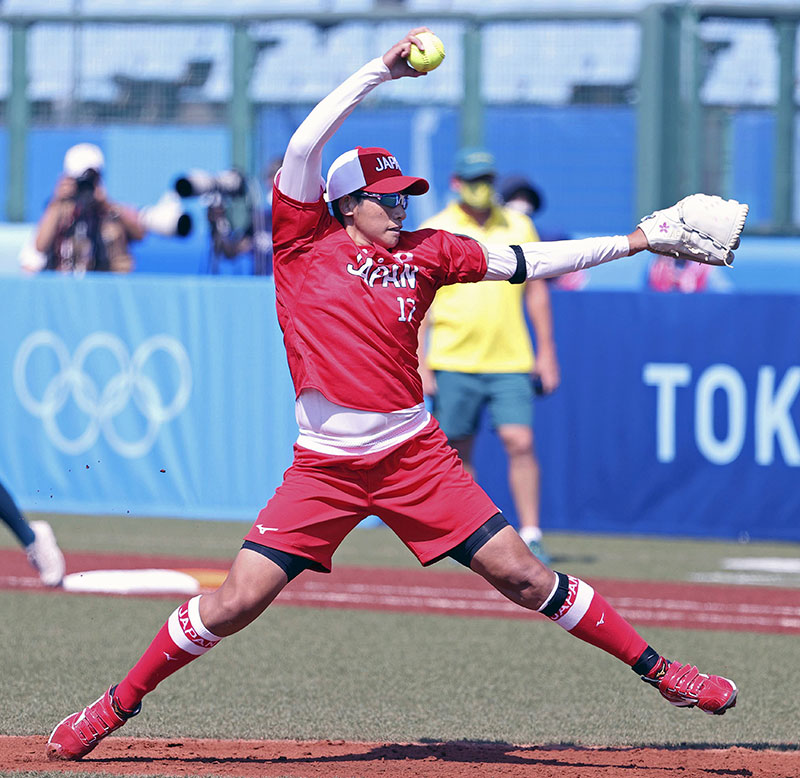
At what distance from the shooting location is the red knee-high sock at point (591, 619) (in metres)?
5.71

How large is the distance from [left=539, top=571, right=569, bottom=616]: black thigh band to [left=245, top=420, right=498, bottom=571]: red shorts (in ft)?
1.12

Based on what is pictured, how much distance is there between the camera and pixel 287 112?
16281 millimetres

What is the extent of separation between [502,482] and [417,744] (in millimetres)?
6376

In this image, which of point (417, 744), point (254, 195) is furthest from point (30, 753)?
point (254, 195)

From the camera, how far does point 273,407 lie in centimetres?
1238

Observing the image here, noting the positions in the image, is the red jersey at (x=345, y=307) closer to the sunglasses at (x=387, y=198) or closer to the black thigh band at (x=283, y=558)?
the sunglasses at (x=387, y=198)

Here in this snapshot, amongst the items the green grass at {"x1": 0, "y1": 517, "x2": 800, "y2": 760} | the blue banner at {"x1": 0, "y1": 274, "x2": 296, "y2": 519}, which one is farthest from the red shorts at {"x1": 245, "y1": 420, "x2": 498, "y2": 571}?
the blue banner at {"x1": 0, "y1": 274, "x2": 296, "y2": 519}

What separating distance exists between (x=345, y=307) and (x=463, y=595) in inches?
174

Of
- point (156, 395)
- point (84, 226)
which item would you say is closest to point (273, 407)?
point (156, 395)

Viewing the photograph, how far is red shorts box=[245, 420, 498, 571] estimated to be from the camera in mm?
5559

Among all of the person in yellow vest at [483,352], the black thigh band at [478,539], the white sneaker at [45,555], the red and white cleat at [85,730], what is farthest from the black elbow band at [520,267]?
the person in yellow vest at [483,352]

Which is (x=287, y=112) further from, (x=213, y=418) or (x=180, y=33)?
(x=213, y=418)

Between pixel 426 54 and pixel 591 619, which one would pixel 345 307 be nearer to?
pixel 426 54

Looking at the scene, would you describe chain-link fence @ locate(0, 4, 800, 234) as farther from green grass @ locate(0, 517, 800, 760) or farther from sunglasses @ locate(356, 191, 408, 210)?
sunglasses @ locate(356, 191, 408, 210)
